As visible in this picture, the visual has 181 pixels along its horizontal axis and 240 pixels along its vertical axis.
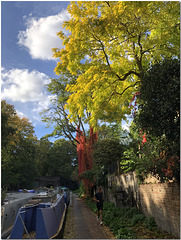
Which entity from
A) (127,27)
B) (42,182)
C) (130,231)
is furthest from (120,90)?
(42,182)

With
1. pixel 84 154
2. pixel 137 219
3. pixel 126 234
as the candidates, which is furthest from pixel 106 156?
pixel 126 234

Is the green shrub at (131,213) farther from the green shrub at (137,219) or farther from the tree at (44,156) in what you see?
the tree at (44,156)

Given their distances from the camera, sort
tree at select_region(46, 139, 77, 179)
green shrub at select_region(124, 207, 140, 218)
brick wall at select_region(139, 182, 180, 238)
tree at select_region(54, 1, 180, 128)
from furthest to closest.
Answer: tree at select_region(46, 139, 77, 179)
green shrub at select_region(124, 207, 140, 218)
tree at select_region(54, 1, 180, 128)
brick wall at select_region(139, 182, 180, 238)

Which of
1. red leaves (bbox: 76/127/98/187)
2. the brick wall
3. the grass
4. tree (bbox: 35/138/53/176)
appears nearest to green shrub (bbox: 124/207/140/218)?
the grass

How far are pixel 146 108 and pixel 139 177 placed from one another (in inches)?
175

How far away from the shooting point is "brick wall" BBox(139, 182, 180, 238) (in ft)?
20.7

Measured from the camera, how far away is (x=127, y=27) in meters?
8.63

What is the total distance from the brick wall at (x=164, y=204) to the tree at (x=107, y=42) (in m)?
3.43

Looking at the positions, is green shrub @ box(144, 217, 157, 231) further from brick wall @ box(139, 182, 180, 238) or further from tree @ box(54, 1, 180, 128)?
tree @ box(54, 1, 180, 128)

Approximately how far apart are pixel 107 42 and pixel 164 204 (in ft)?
22.3

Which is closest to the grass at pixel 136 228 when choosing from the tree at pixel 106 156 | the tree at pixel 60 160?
the tree at pixel 106 156

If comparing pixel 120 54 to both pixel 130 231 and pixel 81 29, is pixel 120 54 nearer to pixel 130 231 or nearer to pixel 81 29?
pixel 81 29

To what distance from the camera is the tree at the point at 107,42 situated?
27.3 ft

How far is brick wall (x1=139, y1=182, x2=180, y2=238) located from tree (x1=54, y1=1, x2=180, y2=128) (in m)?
3.43
